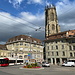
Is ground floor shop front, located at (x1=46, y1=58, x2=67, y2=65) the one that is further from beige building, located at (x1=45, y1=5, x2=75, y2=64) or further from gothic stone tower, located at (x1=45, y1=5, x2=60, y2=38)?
gothic stone tower, located at (x1=45, y1=5, x2=60, y2=38)

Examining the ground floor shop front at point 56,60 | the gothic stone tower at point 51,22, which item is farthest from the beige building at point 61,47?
the gothic stone tower at point 51,22

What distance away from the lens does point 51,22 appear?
8862cm

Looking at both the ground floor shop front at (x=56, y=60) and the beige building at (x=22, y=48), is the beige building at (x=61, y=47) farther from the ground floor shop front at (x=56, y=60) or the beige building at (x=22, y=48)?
the beige building at (x=22, y=48)

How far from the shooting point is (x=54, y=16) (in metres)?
91.4

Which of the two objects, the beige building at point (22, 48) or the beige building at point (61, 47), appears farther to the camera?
the beige building at point (22, 48)

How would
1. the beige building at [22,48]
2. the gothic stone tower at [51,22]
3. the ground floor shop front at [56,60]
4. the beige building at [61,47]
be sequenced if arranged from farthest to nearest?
the gothic stone tower at [51,22] < the beige building at [22,48] < the ground floor shop front at [56,60] < the beige building at [61,47]

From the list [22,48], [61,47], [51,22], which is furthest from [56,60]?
[51,22]

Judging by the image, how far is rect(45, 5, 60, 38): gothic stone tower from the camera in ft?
285

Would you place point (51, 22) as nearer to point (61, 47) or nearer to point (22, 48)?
point (22, 48)

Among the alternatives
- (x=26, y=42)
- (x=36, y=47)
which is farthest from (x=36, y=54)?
(x=26, y=42)

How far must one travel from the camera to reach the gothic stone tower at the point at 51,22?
86.9 m

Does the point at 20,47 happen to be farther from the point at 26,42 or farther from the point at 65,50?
the point at 65,50

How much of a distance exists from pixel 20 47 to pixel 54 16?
38004mm

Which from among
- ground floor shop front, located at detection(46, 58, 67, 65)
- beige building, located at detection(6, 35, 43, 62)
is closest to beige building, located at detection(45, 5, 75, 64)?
ground floor shop front, located at detection(46, 58, 67, 65)
